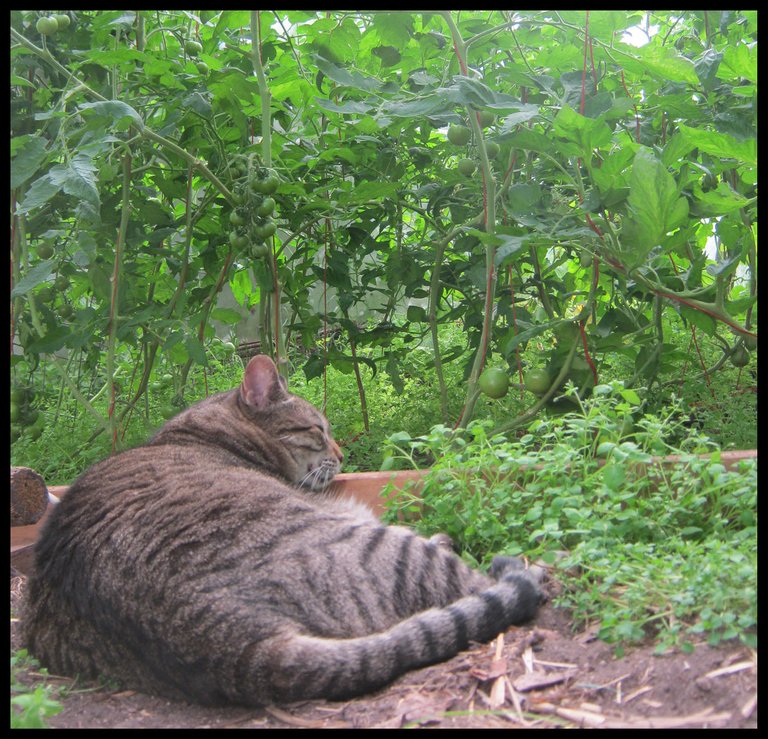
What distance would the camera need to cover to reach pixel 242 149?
3488mm

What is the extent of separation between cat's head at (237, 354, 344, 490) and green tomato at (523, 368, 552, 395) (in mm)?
871

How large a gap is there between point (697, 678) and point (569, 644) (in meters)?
0.39

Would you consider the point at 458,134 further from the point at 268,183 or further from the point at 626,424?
the point at 626,424

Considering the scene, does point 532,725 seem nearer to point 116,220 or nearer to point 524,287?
point 524,287

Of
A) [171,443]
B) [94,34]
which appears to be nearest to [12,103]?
[94,34]

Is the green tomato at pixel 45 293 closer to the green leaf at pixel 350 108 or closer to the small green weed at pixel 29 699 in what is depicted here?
the green leaf at pixel 350 108

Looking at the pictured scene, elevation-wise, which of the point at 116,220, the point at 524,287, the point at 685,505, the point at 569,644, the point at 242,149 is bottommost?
the point at 569,644

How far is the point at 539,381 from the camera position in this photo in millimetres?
3416

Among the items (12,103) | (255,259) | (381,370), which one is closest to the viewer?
(255,259)

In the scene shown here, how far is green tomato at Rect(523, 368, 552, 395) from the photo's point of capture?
3.42 m

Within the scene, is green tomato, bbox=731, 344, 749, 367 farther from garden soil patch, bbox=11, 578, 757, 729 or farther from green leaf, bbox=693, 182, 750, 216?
garden soil patch, bbox=11, 578, 757, 729

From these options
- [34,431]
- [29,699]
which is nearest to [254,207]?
[34,431]

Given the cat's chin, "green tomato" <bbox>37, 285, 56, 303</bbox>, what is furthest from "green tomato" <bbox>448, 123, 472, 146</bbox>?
"green tomato" <bbox>37, 285, 56, 303</bbox>

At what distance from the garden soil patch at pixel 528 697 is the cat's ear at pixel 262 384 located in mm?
1386
